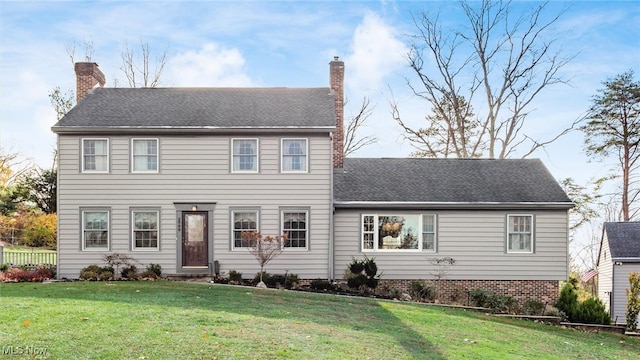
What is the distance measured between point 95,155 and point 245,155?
513 cm

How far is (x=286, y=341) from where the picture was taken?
976cm

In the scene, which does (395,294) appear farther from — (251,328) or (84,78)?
(84,78)

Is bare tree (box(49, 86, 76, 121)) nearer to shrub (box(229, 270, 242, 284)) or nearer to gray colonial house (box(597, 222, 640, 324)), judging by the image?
shrub (box(229, 270, 242, 284))

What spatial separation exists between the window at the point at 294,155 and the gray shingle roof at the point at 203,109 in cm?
63

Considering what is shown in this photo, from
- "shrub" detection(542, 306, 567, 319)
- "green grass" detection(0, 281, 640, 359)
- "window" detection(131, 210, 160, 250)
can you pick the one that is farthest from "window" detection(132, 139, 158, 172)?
"shrub" detection(542, 306, 567, 319)

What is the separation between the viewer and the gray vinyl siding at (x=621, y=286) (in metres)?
23.9

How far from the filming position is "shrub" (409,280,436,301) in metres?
19.8

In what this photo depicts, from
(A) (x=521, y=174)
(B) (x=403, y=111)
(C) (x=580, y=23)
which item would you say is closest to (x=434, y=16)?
(B) (x=403, y=111)

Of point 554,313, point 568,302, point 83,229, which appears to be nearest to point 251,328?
point 83,229

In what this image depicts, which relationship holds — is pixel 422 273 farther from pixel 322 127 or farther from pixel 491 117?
pixel 491 117

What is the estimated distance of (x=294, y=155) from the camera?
19984 mm

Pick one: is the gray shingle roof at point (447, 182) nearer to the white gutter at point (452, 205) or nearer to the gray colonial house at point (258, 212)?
the white gutter at point (452, 205)

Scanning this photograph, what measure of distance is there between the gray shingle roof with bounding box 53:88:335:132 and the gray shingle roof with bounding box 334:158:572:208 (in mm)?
2943

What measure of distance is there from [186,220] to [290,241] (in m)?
3.63
